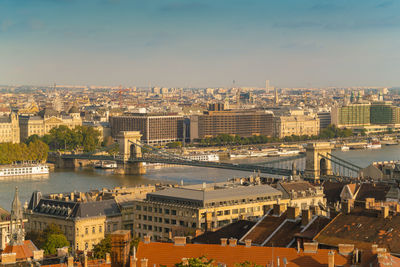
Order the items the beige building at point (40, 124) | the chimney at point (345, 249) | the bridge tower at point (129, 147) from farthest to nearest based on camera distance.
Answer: the beige building at point (40, 124) → the bridge tower at point (129, 147) → the chimney at point (345, 249)

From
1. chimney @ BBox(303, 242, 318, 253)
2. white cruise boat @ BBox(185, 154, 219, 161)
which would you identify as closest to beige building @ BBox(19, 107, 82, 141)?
white cruise boat @ BBox(185, 154, 219, 161)

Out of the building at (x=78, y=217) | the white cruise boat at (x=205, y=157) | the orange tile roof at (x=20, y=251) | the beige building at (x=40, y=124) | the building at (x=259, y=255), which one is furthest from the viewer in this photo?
the beige building at (x=40, y=124)

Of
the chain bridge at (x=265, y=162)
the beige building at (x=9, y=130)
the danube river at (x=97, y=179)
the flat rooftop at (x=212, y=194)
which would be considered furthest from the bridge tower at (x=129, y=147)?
the flat rooftop at (x=212, y=194)

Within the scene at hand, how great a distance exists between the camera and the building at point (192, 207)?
20922 millimetres

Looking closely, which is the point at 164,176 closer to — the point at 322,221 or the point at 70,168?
the point at 70,168

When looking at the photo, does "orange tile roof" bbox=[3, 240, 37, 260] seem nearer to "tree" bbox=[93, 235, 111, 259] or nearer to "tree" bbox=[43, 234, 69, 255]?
"tree" bbox=[93, 235, 111, 259]

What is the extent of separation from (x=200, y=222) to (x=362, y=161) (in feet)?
99.6

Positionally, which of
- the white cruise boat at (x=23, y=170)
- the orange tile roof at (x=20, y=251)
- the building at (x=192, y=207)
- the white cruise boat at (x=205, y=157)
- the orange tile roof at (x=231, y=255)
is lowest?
the white cruise boat at (x=205, y=157)

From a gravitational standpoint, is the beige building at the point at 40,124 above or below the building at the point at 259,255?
below

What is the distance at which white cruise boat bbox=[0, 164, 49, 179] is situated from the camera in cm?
4412

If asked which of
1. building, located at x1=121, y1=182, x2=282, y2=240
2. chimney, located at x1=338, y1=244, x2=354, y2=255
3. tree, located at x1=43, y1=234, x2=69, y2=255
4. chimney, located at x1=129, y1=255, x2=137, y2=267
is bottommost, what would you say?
tree, located at x1=43, y1=234, x2=69, y2=255

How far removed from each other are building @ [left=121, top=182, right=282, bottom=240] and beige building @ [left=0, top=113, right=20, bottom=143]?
42.6 meters

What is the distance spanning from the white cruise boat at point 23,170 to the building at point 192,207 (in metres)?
22.5

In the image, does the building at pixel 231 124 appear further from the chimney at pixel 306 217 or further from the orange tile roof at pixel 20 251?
the orange tile roof at pixel 20 251
